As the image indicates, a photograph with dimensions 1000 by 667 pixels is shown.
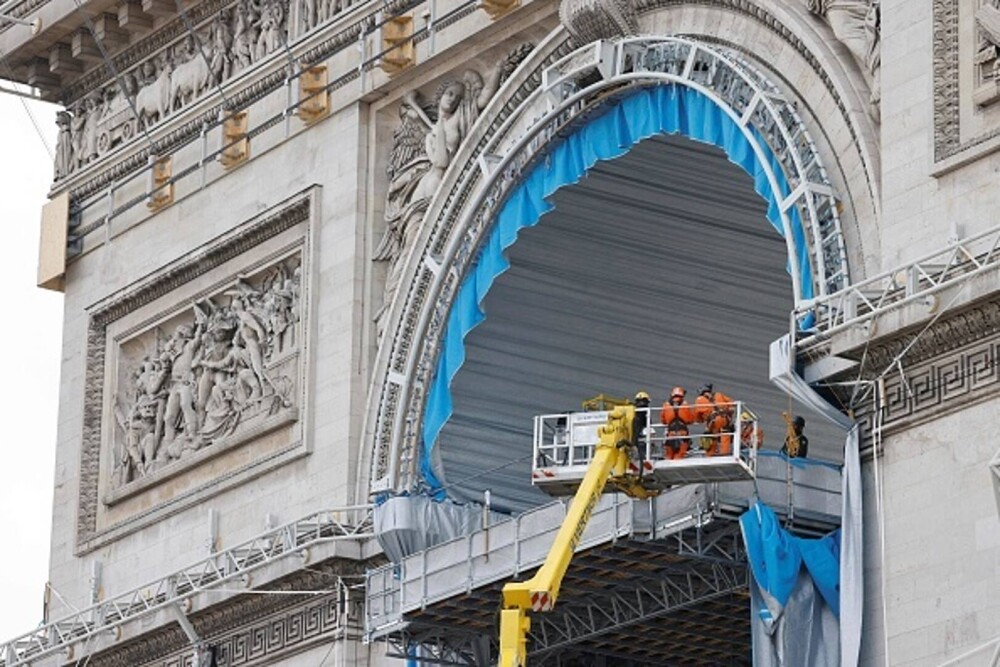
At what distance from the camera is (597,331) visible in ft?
133

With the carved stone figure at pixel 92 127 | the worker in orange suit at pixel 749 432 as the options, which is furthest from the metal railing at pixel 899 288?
the carved stone figure at pixel 92 127

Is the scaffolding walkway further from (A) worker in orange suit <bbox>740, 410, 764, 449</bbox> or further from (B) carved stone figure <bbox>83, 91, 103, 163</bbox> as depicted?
(B) carved stone figure <bbox>83, 91, 103, 163</bbox>

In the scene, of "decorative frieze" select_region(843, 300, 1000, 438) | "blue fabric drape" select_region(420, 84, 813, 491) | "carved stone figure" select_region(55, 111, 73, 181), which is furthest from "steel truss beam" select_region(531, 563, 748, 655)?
"carved stone figure" select_region(55, 111, 73, 181)

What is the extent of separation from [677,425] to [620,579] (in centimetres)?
315

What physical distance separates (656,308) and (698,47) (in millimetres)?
6487

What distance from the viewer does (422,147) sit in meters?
40.5

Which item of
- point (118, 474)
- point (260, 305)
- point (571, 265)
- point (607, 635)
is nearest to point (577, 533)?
point (607, 635)

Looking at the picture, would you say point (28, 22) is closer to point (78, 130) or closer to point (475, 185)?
point (78, 130)

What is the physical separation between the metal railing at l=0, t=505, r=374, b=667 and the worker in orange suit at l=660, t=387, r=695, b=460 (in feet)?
24.0

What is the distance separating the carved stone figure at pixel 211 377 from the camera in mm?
42094

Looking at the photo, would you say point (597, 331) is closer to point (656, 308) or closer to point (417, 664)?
point (656, 308)

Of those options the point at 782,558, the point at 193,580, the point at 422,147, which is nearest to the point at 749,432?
the point at 782,558

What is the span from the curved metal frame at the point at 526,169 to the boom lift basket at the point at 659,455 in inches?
62.9

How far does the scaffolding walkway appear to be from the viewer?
32.3 m
